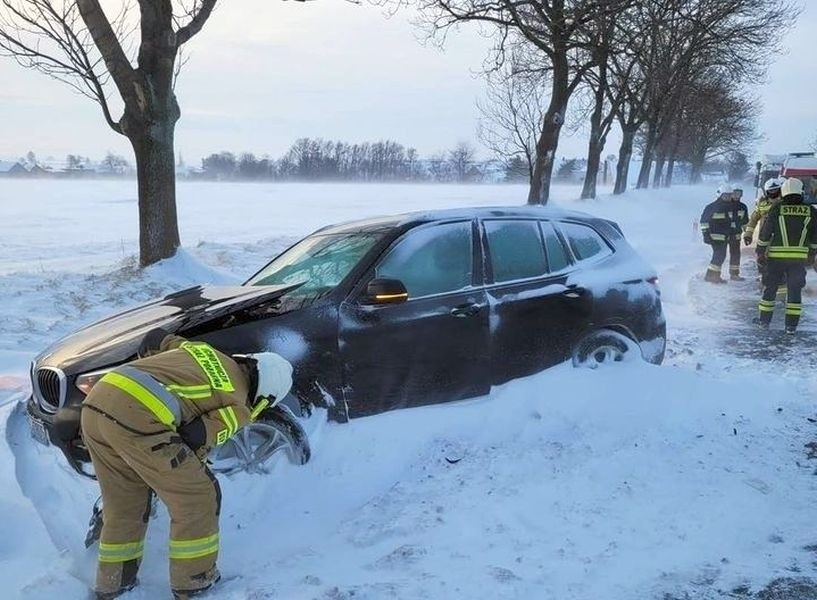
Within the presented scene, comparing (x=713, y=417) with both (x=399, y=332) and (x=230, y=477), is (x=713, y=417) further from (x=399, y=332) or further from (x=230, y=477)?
(x=230, y=477)

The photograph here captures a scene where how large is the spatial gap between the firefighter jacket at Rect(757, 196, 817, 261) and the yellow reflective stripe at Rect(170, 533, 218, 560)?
7571 mm

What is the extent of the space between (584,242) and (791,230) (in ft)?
13.2

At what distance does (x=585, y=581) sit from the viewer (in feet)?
9.55

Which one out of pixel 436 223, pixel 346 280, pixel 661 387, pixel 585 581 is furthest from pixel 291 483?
pixel 661 387

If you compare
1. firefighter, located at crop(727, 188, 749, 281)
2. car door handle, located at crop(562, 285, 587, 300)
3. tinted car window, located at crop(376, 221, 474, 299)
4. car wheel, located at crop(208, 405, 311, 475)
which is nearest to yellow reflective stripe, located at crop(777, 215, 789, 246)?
firefighter, located at crop(727, 188, 749, 281)

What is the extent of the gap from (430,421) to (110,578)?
6.67 feet

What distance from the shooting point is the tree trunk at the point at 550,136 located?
60.1 ft

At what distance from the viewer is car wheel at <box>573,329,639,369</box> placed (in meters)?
5.04

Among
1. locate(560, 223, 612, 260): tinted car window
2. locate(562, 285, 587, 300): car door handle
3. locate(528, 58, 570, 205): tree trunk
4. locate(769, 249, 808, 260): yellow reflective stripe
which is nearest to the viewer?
locate(562, 285, 587, 300): car door handle

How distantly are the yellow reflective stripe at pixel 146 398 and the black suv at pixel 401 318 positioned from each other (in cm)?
79

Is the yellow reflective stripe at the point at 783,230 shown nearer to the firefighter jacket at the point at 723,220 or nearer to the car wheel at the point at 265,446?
the firefighter jacket at the point at 723,220

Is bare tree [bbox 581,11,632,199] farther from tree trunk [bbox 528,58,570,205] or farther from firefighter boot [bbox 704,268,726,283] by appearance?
firefighter boot [bbox 704,268,726,283]

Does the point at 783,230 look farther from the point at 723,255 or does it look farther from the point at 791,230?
the point at 723,255

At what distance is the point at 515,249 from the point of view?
4867 millimetres
